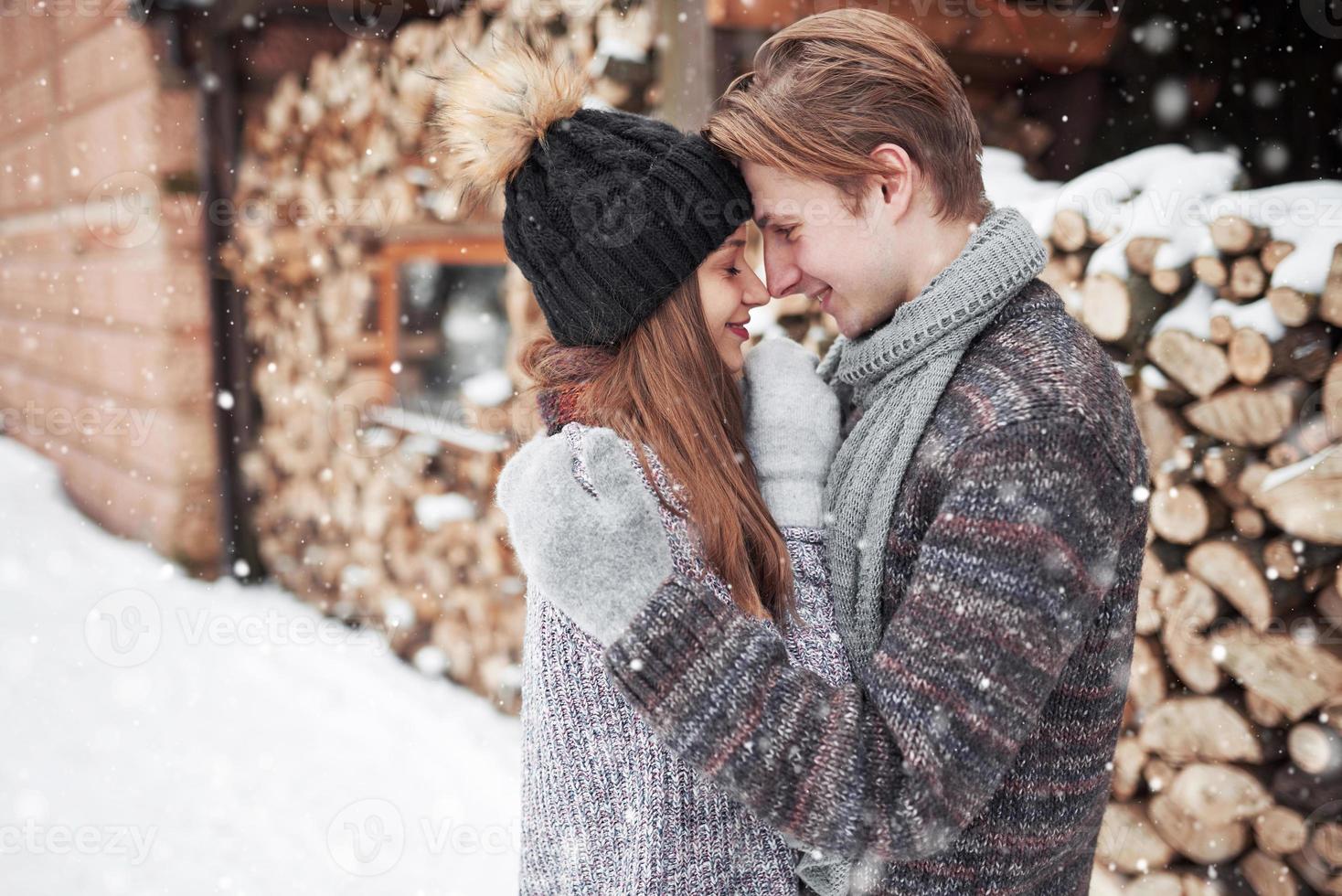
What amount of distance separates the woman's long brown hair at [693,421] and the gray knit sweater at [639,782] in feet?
0.10

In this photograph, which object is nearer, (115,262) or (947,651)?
(947,651)

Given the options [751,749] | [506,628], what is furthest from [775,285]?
[506,628]

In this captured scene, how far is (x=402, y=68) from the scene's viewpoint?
4293 mm

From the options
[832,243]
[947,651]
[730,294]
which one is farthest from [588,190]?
[947,651]

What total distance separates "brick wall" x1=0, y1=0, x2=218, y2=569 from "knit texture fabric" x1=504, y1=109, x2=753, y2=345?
458cm

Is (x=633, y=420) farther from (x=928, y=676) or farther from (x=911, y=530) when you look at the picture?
(x=928, y=676)

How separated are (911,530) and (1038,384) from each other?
267 mm

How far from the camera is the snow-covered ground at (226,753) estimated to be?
10.3ft

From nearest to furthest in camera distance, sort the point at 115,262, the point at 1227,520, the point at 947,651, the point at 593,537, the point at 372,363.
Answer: the point at 947,651, the point at 593,537, the point at 1227,520, the point at 372,363, the point at 115,262

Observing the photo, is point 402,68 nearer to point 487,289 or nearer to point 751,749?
point 487,289

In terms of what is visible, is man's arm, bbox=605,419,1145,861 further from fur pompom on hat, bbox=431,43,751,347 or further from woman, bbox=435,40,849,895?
fur pompom on hat, bbox=431,43,751,347

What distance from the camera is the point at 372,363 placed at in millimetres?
4934

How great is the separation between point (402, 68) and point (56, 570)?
3896 millimetres

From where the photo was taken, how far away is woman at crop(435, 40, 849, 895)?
1340 mm
